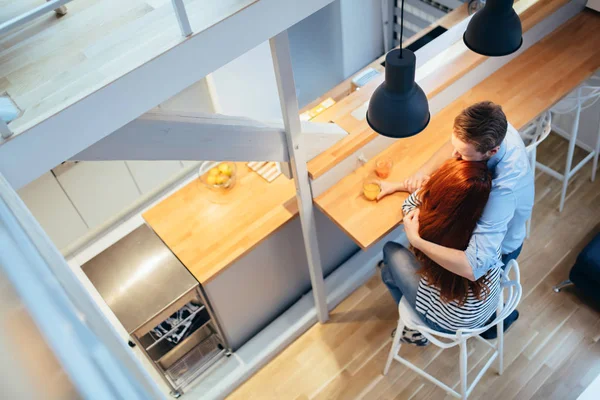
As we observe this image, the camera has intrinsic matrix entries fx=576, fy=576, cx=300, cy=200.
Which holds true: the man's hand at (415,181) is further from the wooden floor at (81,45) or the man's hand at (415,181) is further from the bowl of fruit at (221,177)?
the wooden floor at (81,45)

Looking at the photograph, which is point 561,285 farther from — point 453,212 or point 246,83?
point 246,83

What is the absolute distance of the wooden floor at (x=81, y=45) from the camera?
1.67m

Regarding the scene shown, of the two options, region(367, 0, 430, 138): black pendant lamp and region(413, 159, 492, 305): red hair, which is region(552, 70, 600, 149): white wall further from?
region(367, 0, 430, 138): black pendant lamp

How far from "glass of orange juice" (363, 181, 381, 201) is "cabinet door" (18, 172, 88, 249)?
178cm

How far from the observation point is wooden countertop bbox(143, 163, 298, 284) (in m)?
2.83

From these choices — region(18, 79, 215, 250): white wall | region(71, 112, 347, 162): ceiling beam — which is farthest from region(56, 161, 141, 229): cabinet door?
region(71, 112, 347, 162): ceiling beam

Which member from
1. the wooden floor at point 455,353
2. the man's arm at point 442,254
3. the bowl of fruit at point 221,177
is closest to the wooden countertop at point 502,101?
the man's arm at point 442,254

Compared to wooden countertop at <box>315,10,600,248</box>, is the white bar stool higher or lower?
lower

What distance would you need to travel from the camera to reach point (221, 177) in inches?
118

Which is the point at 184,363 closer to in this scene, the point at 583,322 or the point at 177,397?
the point at 177,397

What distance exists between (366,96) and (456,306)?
1164mm

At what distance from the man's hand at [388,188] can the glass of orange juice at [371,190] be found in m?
0.02

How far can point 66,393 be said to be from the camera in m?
0.49

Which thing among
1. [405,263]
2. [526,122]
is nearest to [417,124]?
[405,263]
